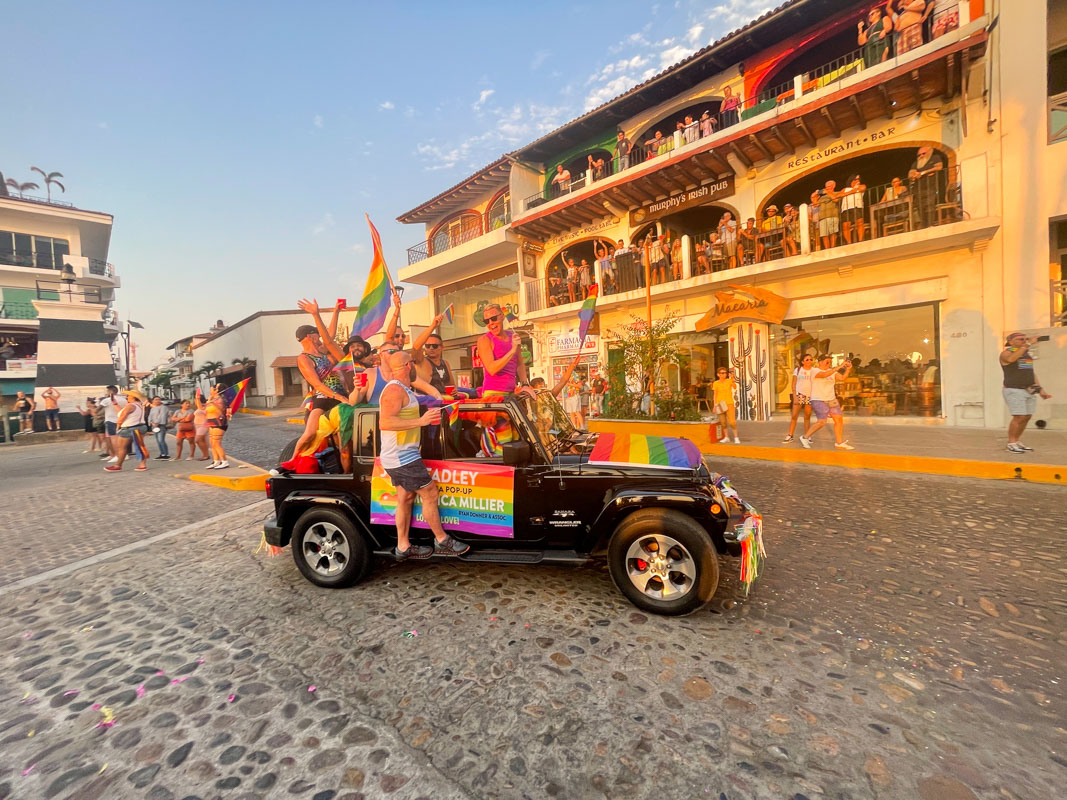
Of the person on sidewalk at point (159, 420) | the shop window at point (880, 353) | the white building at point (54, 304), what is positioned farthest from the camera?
the white building at point (54, 304)

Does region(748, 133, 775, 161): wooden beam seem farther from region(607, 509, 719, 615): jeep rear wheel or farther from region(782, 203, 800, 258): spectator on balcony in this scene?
region(607, 509, 719, 615): jeep rear wheel

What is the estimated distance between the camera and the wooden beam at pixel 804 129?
11250mm

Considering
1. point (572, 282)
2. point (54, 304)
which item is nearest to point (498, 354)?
point (572, 282)

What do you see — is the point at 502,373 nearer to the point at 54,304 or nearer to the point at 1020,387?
the point at 1020,387

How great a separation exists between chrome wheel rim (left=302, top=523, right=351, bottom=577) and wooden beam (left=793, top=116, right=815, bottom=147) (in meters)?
Result: 14.0

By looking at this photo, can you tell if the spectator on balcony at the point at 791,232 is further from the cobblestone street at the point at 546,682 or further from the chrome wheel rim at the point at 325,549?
the chrome wheel rim at the point at 325,549

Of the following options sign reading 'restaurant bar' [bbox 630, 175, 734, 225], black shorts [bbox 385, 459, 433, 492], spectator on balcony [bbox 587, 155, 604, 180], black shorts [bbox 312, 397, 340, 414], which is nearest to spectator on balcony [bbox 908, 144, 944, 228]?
sign reading 'restaurant bar' [bbox 630, 175, 734, 225]

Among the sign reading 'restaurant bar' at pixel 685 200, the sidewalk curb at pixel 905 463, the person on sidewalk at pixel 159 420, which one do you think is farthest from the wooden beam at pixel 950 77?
the person on sidewalk at pixel 159 420

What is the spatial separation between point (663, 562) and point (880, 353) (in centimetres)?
1209

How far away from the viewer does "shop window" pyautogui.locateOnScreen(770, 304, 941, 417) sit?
431 inches

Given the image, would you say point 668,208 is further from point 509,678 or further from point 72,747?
point 72,747

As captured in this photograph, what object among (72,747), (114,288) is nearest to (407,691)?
(72,747)

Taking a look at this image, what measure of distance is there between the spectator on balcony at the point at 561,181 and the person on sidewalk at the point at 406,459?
15050 millimetres

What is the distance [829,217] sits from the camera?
11.4 m
